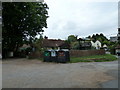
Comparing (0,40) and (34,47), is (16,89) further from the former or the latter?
(34,47)

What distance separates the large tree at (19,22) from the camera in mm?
21625

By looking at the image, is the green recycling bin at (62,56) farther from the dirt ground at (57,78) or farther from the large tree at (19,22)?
the large tree at (19,22)

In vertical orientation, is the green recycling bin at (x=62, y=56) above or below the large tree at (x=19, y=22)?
below

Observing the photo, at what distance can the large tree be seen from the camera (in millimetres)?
21625

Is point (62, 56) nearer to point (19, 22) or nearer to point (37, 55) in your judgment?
point (37, 55)

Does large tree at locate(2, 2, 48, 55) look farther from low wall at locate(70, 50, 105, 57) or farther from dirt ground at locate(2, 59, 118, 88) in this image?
dirt ground at locate(2, 59, 118, 88)

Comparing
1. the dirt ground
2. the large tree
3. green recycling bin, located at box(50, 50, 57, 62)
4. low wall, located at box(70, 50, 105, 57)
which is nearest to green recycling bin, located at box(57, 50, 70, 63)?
green recycling bin, located at box(50, 50, 57, 62)

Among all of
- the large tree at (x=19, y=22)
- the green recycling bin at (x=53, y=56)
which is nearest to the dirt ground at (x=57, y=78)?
the green recycling bin at (x=53, y=56)

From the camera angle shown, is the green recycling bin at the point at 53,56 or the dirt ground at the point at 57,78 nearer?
the dirt ground at the point at 57,78

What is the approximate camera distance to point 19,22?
78.7ft

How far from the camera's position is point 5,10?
72.2ft

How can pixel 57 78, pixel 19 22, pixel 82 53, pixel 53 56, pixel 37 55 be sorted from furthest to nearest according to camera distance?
pixel 19 22 → pixel 82 53 → pixel 37 55 → pixel 53 56 → pixel 57 78

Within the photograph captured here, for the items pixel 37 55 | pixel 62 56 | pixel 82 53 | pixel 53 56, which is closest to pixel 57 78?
pixel 62 56

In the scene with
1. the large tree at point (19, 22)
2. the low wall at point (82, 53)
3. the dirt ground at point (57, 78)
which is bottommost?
the dirt ground at point (57, 78)
